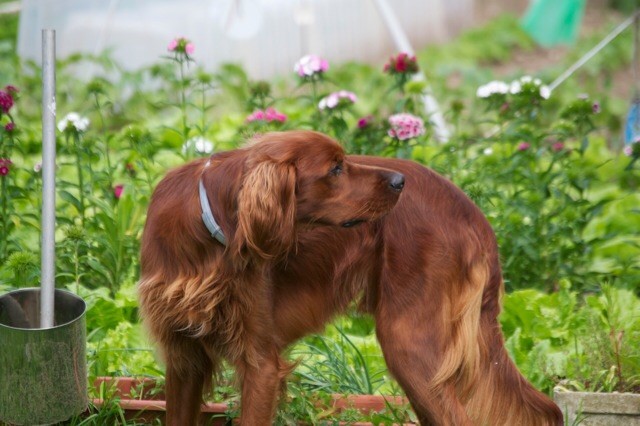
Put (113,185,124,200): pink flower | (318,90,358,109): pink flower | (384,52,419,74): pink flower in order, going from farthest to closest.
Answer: (384,52,419,74): pink flower
(318,90,358,109): pink flower
(113,185,124,200): pink flower

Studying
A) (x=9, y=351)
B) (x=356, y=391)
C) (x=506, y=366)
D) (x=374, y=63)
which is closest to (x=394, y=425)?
(x=356, y=391)

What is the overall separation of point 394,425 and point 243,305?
0.95m

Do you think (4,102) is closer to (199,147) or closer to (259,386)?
(199,147)

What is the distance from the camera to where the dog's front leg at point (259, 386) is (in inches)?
135

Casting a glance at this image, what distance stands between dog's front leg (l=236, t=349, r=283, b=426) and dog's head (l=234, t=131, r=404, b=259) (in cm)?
42

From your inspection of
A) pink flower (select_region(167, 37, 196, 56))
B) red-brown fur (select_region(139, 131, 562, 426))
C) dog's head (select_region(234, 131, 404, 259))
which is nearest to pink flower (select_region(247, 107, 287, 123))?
pink flower (select_region(167, 37, 196, 56))

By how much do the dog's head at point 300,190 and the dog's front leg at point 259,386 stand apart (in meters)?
0.42

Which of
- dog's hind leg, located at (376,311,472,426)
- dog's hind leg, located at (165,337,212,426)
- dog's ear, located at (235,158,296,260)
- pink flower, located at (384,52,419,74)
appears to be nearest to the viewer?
dog's ear, located at (235,158,296,260)

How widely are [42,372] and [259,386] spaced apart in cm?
75

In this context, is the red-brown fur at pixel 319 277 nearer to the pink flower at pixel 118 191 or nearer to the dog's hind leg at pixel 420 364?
the dog's hind leg at pixel 420 364

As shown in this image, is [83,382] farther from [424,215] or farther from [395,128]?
[395,128]

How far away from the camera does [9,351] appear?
3.48 meters

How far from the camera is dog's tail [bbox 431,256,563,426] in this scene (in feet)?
11.6

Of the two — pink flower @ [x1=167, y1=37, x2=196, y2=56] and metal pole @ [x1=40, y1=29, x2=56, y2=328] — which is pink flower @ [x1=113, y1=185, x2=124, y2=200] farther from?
metal pole @ [x1=40, y1=29, x2=56, y2=328]
